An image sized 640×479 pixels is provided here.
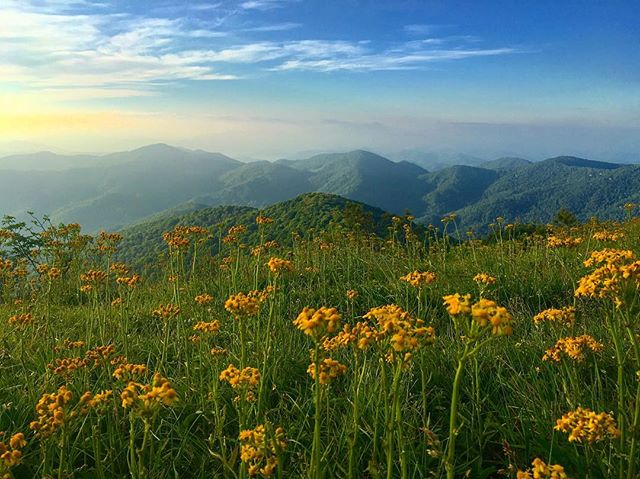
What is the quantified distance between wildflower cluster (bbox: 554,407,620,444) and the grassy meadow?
0.01 metres

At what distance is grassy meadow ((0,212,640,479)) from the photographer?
7.50ft

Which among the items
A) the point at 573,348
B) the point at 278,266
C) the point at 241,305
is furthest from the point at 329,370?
the point at 573,348

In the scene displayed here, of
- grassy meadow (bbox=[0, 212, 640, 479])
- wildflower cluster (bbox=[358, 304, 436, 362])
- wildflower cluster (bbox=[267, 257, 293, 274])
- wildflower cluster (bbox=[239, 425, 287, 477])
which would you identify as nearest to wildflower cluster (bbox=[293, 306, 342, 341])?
grassy meadow (bbox=[0, 212, 640, 479])

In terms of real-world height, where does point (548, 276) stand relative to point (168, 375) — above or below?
above

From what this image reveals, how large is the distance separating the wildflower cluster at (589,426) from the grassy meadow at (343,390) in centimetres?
1

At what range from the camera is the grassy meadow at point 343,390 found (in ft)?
7.50

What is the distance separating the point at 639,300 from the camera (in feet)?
9.62

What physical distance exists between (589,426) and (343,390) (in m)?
2.21

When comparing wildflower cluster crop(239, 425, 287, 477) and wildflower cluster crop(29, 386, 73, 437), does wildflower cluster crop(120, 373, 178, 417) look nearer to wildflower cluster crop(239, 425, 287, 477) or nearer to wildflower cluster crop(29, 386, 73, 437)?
wildflower cluster crop(29, 386, 73, 437)

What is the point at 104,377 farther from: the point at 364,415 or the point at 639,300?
the point at 639,300

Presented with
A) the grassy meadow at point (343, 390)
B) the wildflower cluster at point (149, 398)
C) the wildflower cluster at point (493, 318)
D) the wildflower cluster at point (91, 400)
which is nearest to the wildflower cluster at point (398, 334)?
the grassy meadow at point (343, 390)

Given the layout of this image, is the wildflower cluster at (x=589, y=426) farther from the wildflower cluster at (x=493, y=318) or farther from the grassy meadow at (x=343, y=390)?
the wildflower cluster at (x=493, y=318)

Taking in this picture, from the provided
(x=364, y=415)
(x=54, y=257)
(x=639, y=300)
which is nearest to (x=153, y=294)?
(x=54, y=257)

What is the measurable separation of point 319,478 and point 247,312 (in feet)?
3.73
